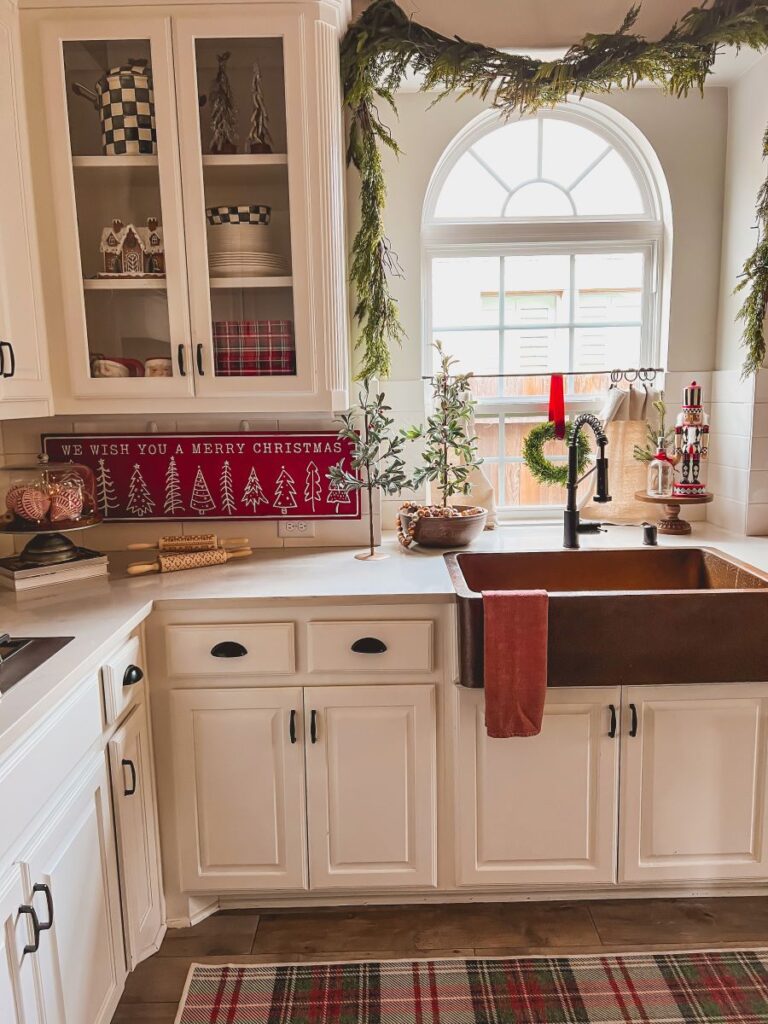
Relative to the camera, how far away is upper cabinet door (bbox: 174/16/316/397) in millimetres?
1885

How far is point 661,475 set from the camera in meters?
2.40

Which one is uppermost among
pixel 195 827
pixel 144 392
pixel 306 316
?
pixel 306 316

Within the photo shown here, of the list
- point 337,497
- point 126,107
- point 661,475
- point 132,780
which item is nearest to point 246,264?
point 126,107

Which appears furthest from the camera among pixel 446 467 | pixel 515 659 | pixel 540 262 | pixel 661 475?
pixel 540 262

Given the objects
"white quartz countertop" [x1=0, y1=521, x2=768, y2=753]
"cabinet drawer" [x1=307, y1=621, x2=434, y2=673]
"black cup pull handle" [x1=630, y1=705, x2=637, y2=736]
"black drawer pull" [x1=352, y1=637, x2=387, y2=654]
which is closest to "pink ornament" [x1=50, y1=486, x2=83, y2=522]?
"white quartz countertop" [x1=0, y1=521, x2=768, y2=753]

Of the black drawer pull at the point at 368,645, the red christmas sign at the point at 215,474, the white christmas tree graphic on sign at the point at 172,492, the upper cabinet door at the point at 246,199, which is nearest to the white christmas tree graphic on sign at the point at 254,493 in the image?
the red christmas sign at the point at 215,474

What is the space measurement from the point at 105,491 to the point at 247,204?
3.26 feet

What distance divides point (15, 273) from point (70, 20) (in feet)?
2.19

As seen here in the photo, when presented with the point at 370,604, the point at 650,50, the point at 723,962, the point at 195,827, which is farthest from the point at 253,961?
the point at 650,50

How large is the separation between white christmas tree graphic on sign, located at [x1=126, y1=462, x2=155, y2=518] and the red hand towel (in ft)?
3.90

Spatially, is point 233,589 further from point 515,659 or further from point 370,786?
point 515,659

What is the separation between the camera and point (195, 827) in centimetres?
186

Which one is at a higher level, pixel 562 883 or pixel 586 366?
pixel 586 366

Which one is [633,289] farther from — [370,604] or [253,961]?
[253,961]
